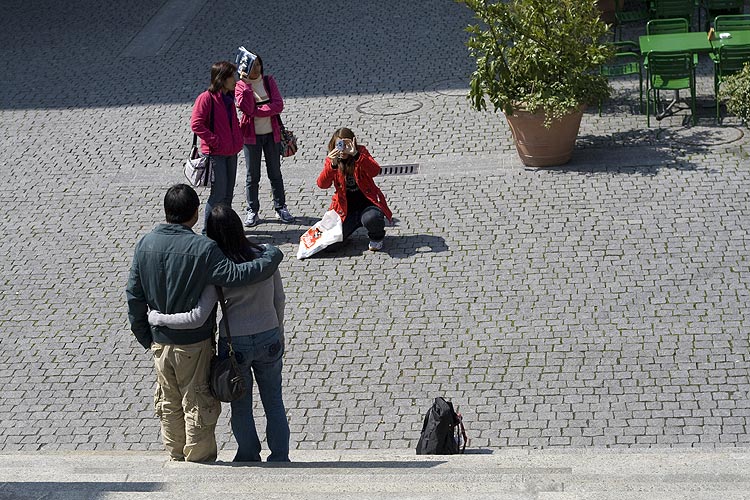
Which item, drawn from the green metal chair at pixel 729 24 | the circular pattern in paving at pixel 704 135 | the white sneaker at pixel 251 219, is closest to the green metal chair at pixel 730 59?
the circular pattern in paving at pixel 704 135

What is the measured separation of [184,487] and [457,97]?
9.54 m

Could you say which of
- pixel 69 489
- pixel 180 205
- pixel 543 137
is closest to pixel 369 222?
pixel 543 137

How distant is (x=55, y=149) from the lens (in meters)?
13.7

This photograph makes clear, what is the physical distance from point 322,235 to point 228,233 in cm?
419

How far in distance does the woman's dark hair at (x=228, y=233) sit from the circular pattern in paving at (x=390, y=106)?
800 centimetres

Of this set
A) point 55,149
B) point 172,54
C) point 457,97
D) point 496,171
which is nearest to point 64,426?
point 496,171

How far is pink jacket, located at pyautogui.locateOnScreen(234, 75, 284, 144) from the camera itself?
1072 centimetres

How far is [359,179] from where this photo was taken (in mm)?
10273

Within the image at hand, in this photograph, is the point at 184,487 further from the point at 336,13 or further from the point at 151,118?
the point at 336,13

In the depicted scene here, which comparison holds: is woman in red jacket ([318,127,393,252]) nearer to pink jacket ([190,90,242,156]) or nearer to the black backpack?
pink jacket ([190,90,242,156])

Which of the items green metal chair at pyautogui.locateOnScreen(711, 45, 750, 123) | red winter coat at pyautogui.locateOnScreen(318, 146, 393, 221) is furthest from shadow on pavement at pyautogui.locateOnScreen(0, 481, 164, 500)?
green metal chair at pyautogui.locateOnScreen(711, 45, 750, 123)

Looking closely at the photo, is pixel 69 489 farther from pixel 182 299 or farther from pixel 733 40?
pixel 733 40

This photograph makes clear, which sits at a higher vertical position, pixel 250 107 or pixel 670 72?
pixel 250 107

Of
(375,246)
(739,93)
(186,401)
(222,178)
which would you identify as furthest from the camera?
(739,93)
